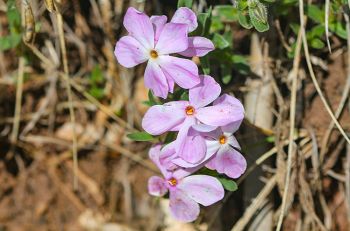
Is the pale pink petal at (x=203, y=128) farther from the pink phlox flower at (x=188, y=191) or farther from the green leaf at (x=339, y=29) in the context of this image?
the green leaf at (x=339, y=29)

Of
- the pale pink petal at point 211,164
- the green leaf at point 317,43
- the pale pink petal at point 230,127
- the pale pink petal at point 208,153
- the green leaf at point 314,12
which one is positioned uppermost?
the green leaf at point 314,12

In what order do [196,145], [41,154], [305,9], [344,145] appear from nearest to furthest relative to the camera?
[196,145]
[305,9]
[344,145]
[41,154]

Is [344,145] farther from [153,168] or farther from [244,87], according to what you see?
[153,168]

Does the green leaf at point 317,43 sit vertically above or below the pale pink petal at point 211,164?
above

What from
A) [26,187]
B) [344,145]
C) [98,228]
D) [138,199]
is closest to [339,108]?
[344,145]

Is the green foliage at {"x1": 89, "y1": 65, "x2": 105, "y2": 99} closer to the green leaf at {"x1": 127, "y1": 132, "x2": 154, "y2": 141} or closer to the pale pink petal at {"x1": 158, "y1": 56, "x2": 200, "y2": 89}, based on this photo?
the green leaf at {"x1": 127, "y1": 132, "x2": 154, "y2": 141}

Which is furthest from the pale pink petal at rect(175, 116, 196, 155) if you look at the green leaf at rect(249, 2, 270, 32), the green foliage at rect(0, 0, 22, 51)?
the green foliage at rect(0, 0, 22, 51)

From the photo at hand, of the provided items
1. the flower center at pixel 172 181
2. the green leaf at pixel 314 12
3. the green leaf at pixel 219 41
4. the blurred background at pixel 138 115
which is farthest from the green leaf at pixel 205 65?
the green leaf at pixel 314 12

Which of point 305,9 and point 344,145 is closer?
point 305,9
